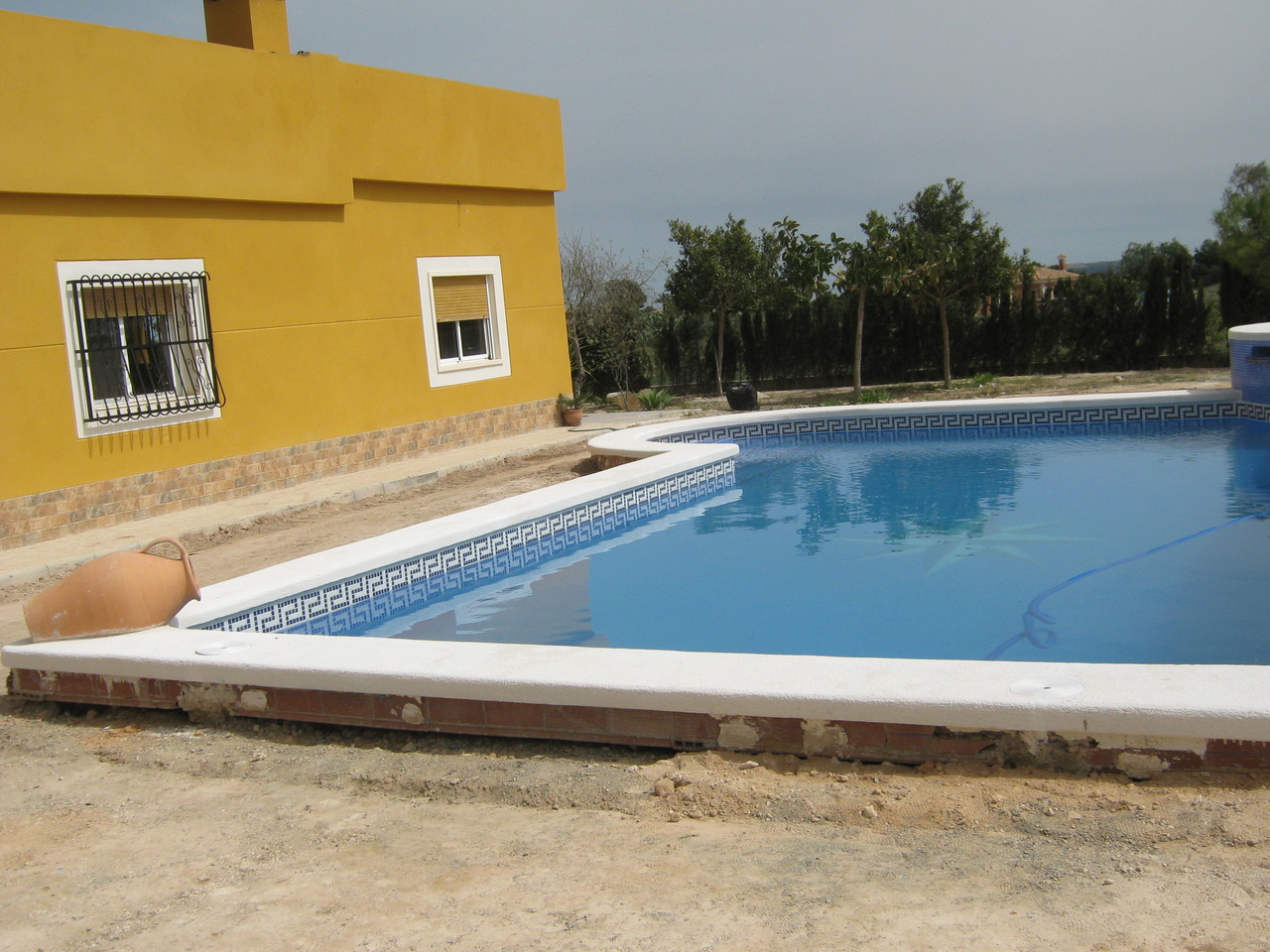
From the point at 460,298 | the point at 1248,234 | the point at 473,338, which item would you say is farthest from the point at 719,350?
the point at 1248,234

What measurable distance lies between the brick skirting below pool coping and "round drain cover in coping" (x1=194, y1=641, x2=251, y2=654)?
168 mm

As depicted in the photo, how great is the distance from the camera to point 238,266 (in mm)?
Result: 11789

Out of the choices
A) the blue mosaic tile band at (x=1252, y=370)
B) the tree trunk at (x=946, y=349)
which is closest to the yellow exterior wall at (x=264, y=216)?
the tree trunk at (x=946, y=349)

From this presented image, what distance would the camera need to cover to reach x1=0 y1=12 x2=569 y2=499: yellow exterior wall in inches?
384

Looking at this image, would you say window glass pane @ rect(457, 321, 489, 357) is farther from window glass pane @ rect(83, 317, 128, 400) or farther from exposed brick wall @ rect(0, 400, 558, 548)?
window glass pane @ rect(83, 317, 128, 400)

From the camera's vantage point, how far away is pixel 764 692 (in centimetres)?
406

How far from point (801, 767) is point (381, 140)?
11.6 m

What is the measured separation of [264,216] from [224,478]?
297 cm

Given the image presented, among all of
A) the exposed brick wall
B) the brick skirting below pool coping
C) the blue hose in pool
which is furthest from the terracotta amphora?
the exposed brick wall

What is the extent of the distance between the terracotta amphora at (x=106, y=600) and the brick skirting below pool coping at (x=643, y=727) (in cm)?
27

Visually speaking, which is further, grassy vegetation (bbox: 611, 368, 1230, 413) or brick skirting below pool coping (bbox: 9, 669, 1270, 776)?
grassy vegetation (bbox: 611, 368, 1230, 413)

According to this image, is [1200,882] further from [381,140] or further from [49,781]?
[381,140]

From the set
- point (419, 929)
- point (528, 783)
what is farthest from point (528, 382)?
point (419, 929)

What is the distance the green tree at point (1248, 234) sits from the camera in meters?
21.2
